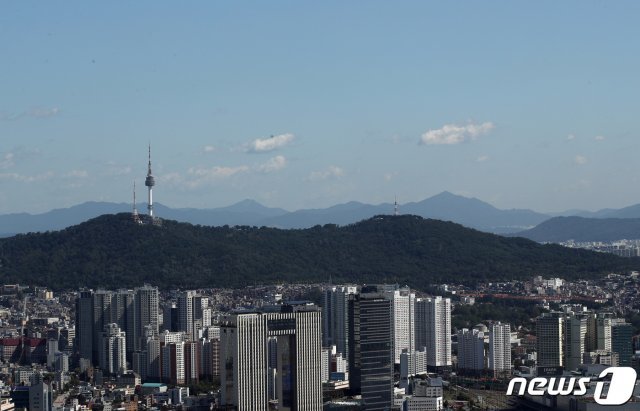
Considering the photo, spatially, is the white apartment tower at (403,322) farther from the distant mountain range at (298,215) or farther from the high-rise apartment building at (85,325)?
the distant mountain range at (298,215)

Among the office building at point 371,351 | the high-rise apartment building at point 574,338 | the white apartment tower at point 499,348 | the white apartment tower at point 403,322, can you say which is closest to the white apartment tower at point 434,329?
the white apartment tower at point 403,322

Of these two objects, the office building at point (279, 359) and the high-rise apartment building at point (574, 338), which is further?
the high-rise apartment building at point (574, 338)

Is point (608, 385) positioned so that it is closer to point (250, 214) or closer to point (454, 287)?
point (454, 287)

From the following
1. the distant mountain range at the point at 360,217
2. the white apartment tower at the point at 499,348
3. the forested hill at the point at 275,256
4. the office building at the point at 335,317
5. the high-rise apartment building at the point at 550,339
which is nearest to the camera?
the high-rise apartment building at the point at 550,339

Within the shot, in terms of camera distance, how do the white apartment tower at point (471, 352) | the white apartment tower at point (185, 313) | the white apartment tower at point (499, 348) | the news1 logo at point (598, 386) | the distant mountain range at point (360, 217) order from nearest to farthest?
1. the news1 logo at point (598, 386)
2. the white apartment tower at point (499, 348)
3. the white apartment tower at point (471, 352)
4. the white apartment tower at point (185, 313)
5. the distant mountain range at point (360, 217)

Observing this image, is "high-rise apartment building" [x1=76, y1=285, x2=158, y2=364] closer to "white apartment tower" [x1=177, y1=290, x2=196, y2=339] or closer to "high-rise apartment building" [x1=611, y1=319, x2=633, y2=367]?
"white apartment tower" [x1=177, y1=290, x2=196, y2=339]

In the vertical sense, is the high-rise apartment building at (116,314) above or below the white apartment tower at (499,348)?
above

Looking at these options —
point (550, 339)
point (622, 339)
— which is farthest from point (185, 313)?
point (622, 339)

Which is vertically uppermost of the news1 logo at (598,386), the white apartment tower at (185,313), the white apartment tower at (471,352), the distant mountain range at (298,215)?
the distant mountain range at (298,215)
